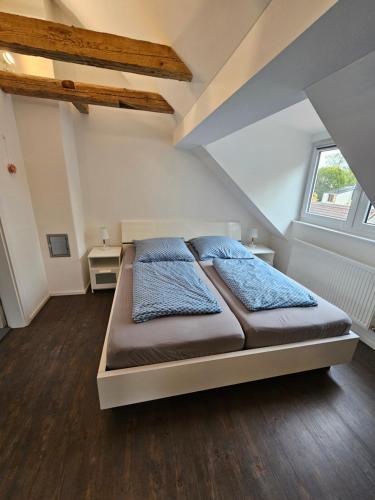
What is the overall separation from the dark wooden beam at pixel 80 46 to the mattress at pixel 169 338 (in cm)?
163

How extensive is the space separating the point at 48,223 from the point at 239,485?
274 cm

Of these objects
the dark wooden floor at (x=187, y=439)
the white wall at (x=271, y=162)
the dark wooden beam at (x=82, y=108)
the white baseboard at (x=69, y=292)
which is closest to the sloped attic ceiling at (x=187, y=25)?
the dark wooden beam at (x=82, y=108)

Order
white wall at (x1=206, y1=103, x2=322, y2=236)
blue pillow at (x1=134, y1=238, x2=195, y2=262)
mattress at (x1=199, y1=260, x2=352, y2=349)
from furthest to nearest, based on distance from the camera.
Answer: white wall at (x1=206, y1=103, x2=322, y2=236)
blue pillow at (x1=134, y1=238, x2=195, y2=262)
mattress at (x1=199, y1=260, x2=352, y2=349)

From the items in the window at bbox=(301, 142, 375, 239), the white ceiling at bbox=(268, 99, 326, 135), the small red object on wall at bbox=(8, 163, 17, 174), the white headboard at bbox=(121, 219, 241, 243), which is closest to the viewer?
the small red object on wall at bbox=(8, 163, 17, 174)

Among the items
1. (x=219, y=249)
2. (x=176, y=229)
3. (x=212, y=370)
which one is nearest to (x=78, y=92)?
(x=176, y=229)

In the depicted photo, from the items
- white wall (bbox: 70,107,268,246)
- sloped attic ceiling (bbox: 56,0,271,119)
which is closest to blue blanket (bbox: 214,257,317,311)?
white wall (bbox: 70,107,268,246)

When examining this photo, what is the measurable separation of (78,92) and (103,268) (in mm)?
1861

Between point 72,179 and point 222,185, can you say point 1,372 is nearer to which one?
point 72,179

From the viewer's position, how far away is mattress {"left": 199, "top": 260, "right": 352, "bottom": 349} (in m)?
1.47

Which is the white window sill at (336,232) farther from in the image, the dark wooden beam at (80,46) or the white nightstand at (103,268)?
the white nightstand at (103,268)

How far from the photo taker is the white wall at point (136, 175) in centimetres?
267

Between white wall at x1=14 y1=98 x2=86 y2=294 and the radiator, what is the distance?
9.33ft

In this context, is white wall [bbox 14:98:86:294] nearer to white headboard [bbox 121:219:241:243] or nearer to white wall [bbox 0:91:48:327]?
white wall [bbox 0:91:48:327]

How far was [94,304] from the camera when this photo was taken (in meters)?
2.52
